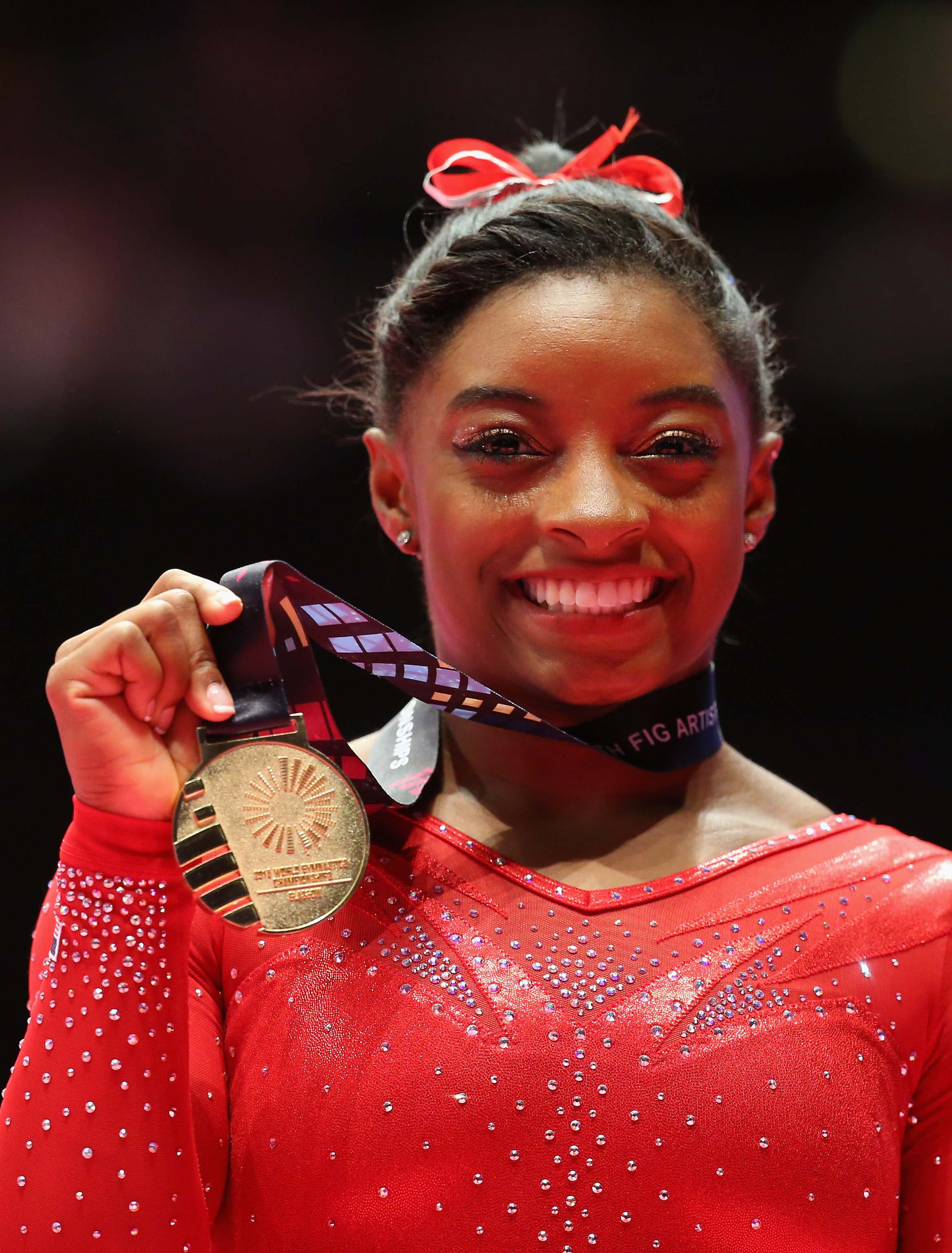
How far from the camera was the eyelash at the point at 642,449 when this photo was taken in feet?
4.72

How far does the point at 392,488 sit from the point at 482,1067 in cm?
73

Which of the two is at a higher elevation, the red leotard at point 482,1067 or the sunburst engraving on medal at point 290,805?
the sunburst engraving on medal at point 290,805

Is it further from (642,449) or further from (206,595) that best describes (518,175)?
(206,595)

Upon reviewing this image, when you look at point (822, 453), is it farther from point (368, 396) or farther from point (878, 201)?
point (368, 396)

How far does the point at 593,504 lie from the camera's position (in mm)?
1374

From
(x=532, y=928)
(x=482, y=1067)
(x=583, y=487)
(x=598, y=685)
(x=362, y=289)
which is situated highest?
(x=362, y=289)

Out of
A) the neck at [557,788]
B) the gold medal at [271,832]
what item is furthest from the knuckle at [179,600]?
the neck at [557,788]

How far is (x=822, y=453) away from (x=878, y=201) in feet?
1.38

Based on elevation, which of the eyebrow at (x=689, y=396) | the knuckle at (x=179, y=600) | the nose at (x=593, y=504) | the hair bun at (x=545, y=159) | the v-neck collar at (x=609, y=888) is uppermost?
the hair bun at (x=545, y=159)

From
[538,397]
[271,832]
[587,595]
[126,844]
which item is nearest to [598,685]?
[587,595]

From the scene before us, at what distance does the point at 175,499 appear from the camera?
76.9 inches

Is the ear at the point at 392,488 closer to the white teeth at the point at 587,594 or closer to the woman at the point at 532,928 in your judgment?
the woman at the point at 532,928

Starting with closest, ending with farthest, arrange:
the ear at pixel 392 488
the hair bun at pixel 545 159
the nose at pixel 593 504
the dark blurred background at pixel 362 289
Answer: the nose at pixel 593 504, the ear at pixel 392 488, the hair bun at pixel 545 159, the dark blurred background at pixel 362 289

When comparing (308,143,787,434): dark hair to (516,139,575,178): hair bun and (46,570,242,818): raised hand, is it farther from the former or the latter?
(46,570,242,818): raised hand
